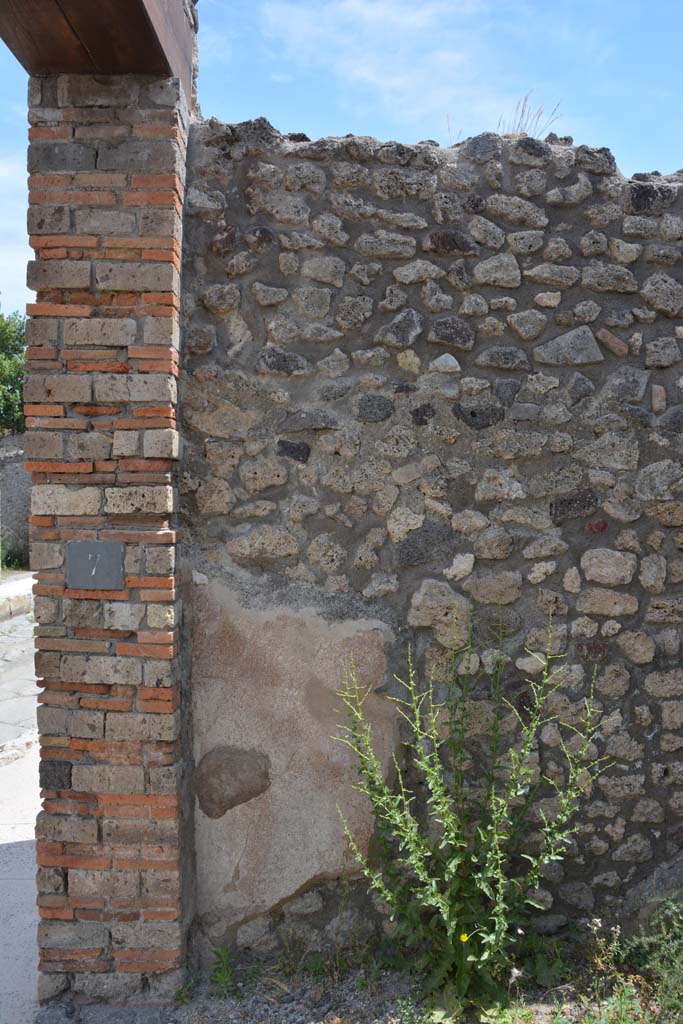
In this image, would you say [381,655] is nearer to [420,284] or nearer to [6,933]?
[420,284]

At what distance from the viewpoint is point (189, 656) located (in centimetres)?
315

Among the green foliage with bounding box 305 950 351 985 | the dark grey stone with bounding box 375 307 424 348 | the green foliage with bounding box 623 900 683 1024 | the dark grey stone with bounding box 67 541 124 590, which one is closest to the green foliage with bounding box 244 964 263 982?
the green foliage with bounding box 305 950 351 985

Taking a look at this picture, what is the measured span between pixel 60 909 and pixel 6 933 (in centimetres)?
74

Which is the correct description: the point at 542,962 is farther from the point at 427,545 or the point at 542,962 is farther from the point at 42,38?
the point at 42,38

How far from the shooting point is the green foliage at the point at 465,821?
9.39ft

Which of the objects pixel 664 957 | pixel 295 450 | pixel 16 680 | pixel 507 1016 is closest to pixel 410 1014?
pixel 507 1016

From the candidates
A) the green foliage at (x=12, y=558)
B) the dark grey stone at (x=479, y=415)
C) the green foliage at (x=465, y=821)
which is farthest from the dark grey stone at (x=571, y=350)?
the green foliage at (x=12, y=558)

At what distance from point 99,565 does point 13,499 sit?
1359cm

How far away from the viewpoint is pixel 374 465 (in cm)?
315

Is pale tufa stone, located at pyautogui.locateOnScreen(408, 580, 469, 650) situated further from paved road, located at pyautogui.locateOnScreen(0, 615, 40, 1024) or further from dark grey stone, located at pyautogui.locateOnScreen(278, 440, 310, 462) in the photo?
paved road, located at pyautogui.locateOnScreen(0, 615, 40, 1024)

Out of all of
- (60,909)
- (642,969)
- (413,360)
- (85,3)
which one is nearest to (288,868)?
(60,909)

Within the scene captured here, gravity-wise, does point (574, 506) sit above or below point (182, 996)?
above

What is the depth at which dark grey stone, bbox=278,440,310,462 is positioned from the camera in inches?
124

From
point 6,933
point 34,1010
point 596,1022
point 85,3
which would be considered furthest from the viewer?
point 6,933
